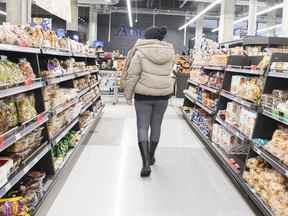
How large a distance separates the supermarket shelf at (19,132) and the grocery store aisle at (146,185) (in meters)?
0.78

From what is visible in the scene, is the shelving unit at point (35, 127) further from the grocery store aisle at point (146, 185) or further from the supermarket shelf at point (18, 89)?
the grocery store aisle at point (146, 185)

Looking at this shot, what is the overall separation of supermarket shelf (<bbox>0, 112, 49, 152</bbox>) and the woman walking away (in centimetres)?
107

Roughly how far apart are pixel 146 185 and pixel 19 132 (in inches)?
64.4

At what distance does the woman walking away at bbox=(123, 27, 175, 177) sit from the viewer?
12.7 feet

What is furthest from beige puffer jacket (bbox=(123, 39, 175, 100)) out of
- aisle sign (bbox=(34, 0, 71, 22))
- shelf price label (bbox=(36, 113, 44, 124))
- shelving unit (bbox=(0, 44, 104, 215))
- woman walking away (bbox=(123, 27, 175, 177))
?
aisle sign (bbox=(34, 0, 71, 22))

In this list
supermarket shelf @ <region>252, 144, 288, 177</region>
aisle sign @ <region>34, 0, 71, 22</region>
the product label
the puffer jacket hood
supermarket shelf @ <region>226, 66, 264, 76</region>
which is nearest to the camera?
supermarket shelf @ <region>252, 144, 288, 177</region>

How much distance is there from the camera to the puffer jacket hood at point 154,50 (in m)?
3.86

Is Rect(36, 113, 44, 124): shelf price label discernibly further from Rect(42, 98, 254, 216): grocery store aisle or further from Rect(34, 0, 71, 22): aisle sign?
Rect(34, 0, 71, 22): aisle sign

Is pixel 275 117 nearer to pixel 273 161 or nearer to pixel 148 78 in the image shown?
pixel 273 161

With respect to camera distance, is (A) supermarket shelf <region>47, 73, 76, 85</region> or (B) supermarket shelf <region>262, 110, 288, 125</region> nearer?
(B) supermarket shelf <region>262, 110, 288, 125</region>

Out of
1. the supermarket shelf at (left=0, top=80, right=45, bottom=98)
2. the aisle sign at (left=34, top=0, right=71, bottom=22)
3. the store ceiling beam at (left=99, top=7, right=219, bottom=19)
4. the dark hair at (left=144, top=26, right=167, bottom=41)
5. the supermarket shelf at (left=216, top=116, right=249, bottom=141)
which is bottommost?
the supermarket shelf at (left=216, top=116, right=249, bottom=141)

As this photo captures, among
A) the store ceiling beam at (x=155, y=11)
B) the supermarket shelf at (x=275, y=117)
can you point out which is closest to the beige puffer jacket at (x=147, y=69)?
the supermarket shelf at (x=275, y=117)

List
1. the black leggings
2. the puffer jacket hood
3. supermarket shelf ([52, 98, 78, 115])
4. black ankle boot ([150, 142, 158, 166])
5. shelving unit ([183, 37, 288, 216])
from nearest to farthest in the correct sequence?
shelving unit ([183, 37, 288, 216])
supermarket shelf ([52, 98, 78, 115])
the puffer jacket hood
the black leggings
black ankle boot ([150, 142, 158, 166])

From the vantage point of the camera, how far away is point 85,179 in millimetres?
3824
